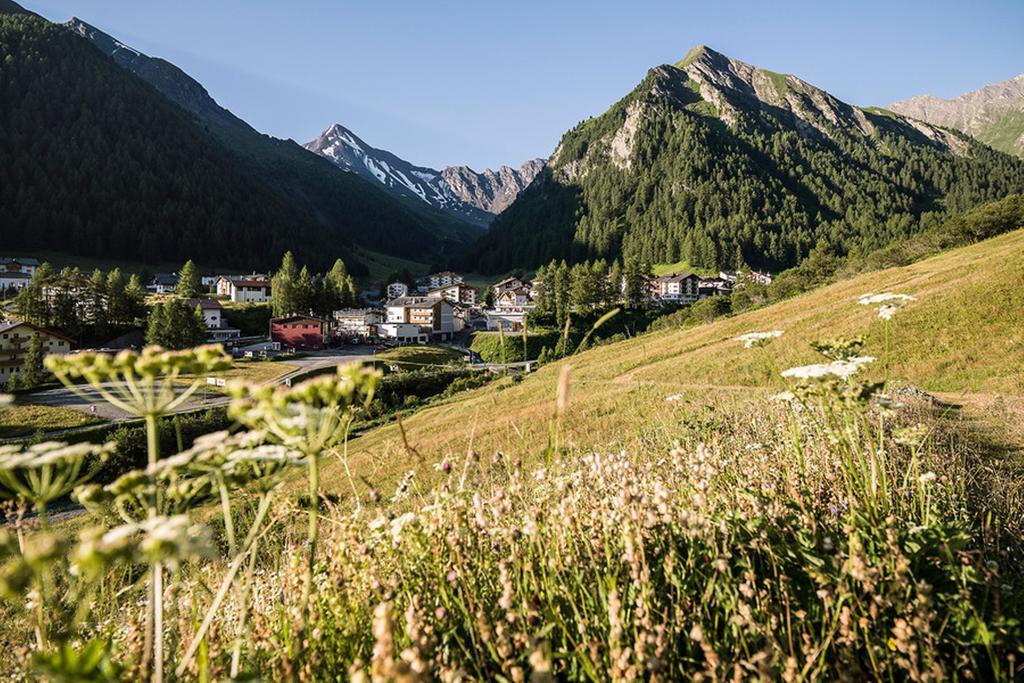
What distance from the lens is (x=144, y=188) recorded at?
624ft

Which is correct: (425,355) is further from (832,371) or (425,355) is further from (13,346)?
(832,371)

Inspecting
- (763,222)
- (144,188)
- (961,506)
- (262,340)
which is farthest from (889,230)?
(144,188)

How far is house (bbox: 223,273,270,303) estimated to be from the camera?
122750mm

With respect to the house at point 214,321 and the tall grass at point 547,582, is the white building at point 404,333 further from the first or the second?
the tall grass at point 547,582

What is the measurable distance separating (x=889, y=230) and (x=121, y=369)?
752ft

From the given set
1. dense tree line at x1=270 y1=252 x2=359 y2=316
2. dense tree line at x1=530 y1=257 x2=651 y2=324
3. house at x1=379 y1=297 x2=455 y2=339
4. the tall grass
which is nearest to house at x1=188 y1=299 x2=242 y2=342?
dense tree line at x1=270 y1=252 x2=359 y2=316

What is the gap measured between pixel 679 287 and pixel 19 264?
7078 inches

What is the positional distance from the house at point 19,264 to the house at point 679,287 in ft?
536

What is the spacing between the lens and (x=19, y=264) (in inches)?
5202

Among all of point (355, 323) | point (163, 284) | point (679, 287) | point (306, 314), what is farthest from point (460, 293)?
point (163, 284)

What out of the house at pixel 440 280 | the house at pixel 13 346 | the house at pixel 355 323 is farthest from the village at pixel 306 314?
the house at pixel 440 280

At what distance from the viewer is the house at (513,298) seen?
133500 millimetres

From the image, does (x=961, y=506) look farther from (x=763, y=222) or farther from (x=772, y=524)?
(x=763, y=222)

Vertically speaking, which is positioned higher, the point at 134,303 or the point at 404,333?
the point at 134,303
